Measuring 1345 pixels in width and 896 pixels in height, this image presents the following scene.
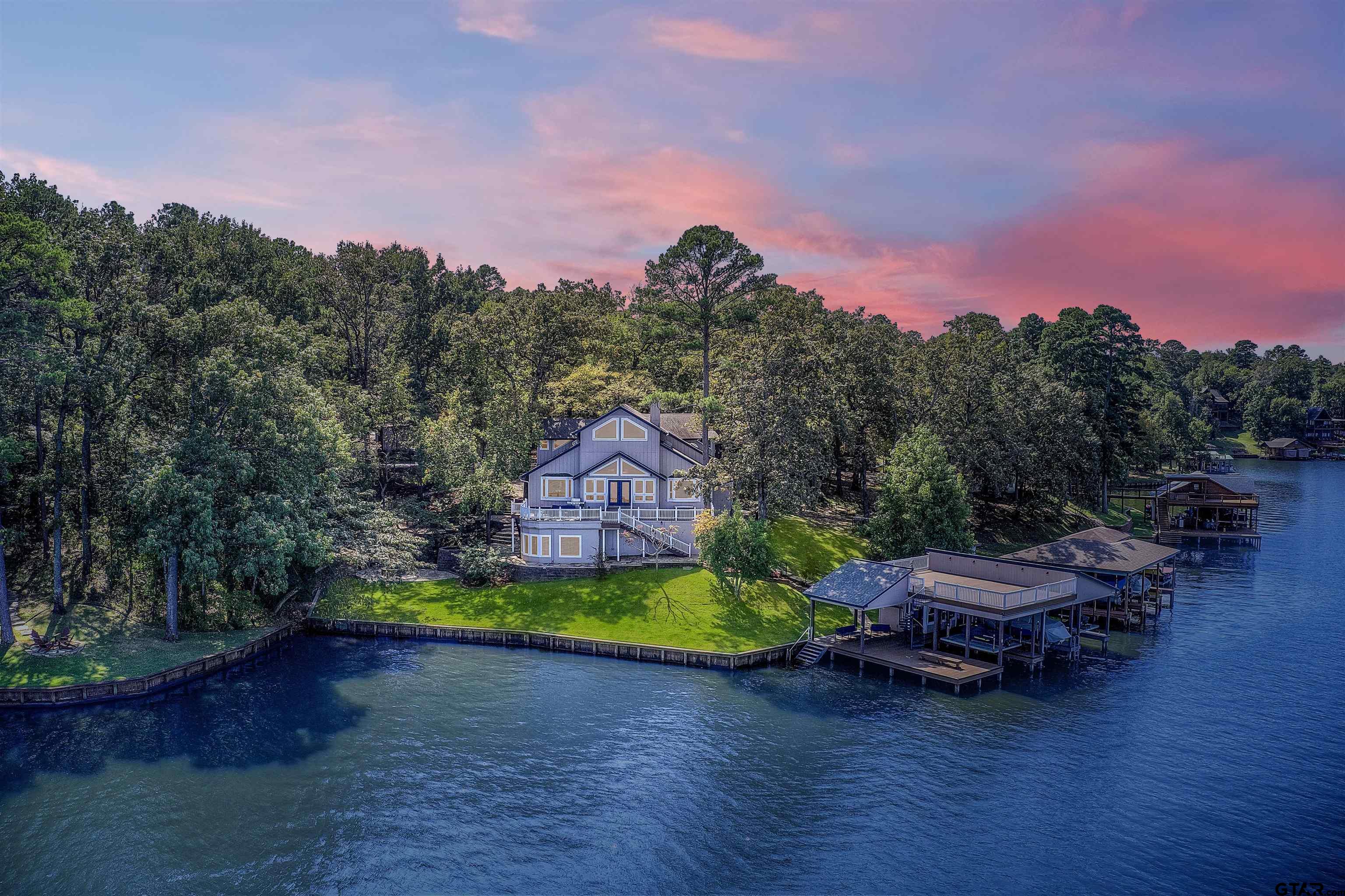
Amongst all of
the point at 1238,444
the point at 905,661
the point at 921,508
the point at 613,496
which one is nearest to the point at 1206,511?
the point at 921,508

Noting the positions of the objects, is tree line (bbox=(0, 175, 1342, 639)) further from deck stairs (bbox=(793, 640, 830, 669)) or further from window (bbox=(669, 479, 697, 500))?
deck stairs (bbox=(793, 640, 830, 669))

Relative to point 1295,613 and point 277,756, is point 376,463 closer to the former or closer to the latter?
point 277,756

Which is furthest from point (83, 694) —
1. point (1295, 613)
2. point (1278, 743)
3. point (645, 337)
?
point (1295, 613)

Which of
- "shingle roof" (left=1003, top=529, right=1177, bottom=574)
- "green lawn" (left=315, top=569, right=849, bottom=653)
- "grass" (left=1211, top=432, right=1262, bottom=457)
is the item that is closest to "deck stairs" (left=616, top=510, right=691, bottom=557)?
"green lawn" (left=315, top=569, right=849, bottom=653)

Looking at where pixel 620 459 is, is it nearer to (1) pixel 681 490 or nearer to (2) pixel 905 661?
(1) pixel 681 490

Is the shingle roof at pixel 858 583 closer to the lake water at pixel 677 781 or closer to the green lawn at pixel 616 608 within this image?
the green lawn at pixel 616 608
